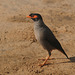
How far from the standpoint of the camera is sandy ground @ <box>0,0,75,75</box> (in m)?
5.96

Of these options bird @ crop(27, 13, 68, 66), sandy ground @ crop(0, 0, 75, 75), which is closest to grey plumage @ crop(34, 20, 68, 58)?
bird @ crop(27, 13, 68, 66)

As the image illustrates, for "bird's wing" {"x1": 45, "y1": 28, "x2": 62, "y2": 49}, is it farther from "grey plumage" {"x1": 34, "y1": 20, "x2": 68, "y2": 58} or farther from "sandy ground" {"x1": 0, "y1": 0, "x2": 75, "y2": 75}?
"sandy ground" {"x1": 0, "y1": 0, "x2": 75, "y2": 75}

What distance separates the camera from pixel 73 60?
21.7 feet

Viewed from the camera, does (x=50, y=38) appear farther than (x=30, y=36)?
No

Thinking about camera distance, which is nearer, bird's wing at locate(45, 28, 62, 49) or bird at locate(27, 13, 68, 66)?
bird at locate(27, 13, 68, 66)

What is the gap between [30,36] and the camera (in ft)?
27.2

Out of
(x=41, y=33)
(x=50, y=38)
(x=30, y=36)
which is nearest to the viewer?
(x=41, y=33)

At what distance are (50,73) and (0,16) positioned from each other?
571 cm

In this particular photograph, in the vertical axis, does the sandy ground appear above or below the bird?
below

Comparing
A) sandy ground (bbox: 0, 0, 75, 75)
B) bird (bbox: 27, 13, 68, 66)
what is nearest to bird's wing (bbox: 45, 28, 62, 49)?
bird (bbox: 27, 13, 68, 66)

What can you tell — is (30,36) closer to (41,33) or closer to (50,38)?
(50,38)

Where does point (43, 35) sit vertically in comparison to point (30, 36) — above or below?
above

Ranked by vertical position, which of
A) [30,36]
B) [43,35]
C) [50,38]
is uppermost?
[43,35]

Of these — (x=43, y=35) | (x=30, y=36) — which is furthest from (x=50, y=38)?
(x=30, y=36)
